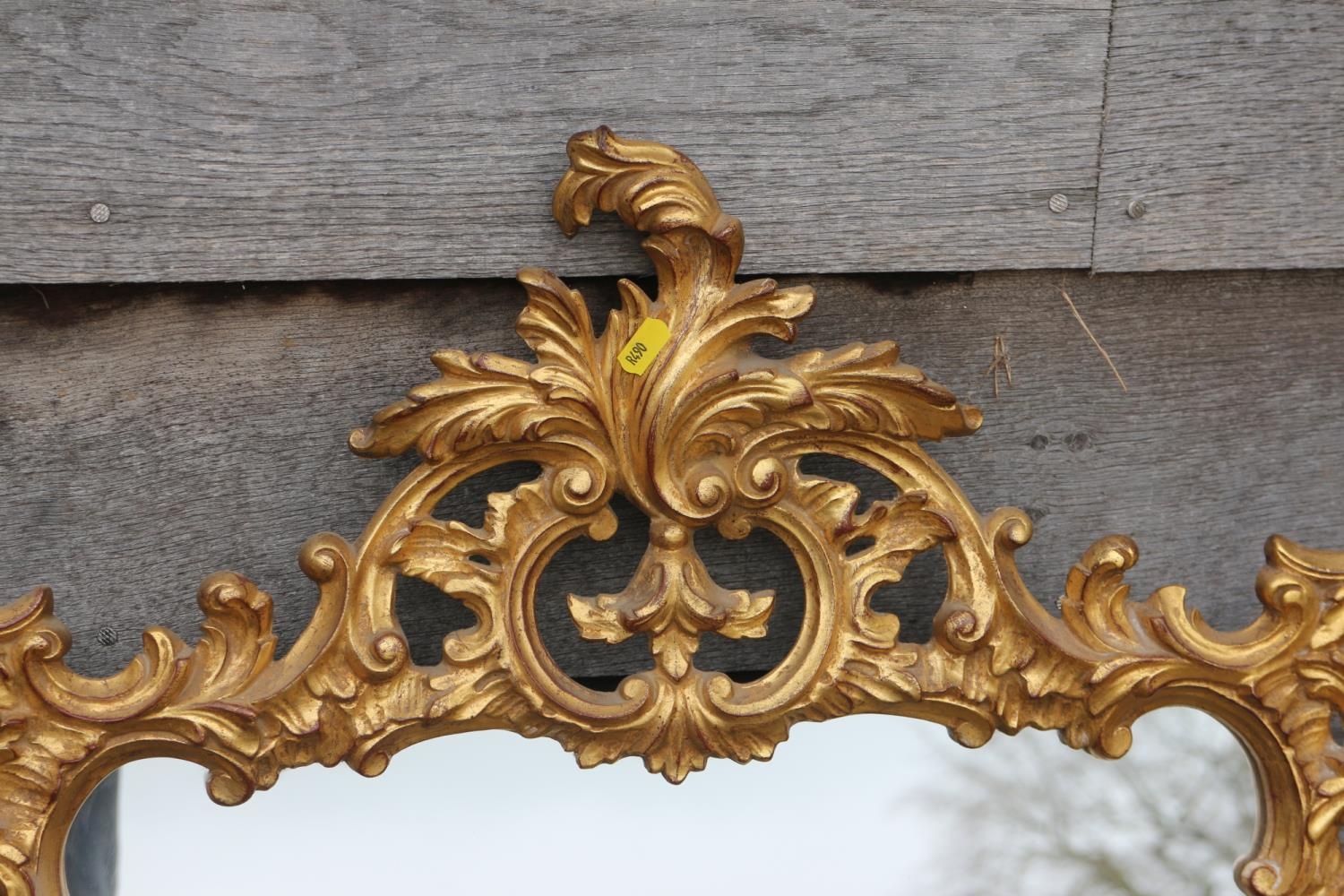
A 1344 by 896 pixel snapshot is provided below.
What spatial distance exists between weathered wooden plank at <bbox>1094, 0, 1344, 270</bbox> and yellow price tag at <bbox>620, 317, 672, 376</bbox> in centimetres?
26

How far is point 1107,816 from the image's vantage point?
2.64ft

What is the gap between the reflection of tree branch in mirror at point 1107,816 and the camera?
2.59 ft

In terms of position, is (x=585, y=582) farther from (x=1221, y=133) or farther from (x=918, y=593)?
(x=1221, y=133)

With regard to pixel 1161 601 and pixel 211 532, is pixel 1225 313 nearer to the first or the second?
pixel 1161 601

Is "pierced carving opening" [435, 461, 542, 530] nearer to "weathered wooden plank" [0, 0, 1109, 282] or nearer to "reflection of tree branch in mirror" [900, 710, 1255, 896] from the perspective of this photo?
"weathered wooden plank" [0, 0, 1109, 282]

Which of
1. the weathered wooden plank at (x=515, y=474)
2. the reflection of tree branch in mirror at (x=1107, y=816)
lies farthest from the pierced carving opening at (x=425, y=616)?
the reflection of tree branch in mirror at (x=1107, y=816)

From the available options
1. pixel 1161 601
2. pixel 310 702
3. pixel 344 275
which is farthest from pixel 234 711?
pixel 1161 601

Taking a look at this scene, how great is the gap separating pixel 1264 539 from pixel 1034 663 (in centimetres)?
22

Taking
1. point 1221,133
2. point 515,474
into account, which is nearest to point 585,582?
point 515,474

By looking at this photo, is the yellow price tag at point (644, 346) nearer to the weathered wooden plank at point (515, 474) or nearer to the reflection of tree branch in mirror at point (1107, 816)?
the weathered wooden plank at point (515, 474)

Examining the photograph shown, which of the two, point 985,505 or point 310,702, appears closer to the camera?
point 310,702

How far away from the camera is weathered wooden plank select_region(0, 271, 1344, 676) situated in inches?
28.5

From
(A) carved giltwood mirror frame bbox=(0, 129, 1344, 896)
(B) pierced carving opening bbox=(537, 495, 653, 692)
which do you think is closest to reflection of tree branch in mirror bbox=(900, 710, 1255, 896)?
(A) carved giltwood mirror frame bbox=(0, 129, 1344, 896)

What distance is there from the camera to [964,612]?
72cm
